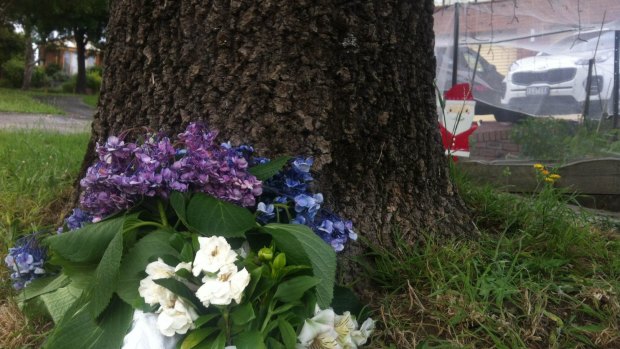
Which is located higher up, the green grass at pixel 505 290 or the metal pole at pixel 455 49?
the metal pole at pixel 455 49

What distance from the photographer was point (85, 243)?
1649mm

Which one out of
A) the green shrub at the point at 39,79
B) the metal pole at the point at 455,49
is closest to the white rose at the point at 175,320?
the metal pole at the point at 455,49

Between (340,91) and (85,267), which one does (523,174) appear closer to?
(340,91)

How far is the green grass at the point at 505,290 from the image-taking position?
6.39 ft

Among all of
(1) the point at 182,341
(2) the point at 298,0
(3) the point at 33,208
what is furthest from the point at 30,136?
(1) the point at 182,341

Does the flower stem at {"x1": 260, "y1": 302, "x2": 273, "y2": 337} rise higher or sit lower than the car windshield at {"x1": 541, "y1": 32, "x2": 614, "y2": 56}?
lower

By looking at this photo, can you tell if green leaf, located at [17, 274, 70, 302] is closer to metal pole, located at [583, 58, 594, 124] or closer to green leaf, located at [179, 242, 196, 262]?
green leaf, located at [179, 242, 196, 262]

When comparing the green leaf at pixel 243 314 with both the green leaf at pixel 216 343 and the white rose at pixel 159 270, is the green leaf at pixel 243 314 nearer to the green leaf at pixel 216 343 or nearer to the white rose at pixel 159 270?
the green leaf at pixel 216 343

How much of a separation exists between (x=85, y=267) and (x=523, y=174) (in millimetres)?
4259

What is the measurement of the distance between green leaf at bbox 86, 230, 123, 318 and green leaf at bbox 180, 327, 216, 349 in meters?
0.24

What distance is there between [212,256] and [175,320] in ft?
0.62

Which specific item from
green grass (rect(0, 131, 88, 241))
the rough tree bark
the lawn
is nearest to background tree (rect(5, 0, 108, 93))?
green grass (rect(0, 131, 88, 241))

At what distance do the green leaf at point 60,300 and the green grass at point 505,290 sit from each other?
1.01 m

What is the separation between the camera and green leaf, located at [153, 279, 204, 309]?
1.48 m
